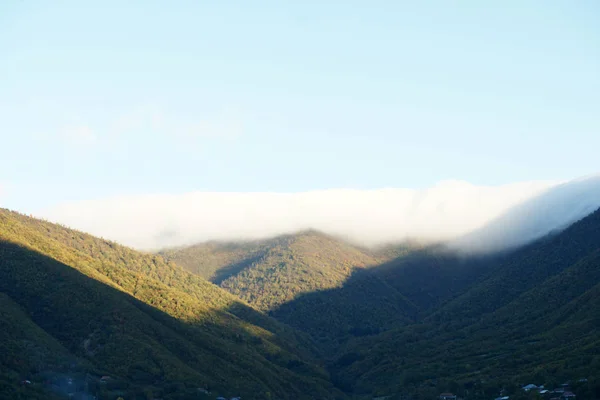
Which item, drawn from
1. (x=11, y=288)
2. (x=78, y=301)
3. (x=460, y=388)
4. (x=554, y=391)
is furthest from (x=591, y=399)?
(x=11, y=288)

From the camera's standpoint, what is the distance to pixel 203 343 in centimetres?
18700

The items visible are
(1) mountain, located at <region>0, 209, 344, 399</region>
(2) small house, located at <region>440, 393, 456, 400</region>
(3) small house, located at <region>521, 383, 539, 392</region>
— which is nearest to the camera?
(1) mountain, located at <region>0, 209, 344, 399</region>

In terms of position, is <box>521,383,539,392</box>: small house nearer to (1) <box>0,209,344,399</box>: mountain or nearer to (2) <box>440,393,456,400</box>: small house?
(2) <box>440,393,456,400</box>: small house

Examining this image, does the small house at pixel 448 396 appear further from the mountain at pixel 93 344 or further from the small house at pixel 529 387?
the mountain at pixel 93 344

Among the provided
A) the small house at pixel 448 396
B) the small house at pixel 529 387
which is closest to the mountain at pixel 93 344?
the small house at pixel 448 396

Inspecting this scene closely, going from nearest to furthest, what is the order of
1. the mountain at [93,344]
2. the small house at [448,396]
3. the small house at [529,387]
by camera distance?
the mountain at [93,344] → the small house at [529,387] → the small house at [448,396]

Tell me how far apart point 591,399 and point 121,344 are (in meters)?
109

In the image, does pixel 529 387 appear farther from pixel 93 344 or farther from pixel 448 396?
pixel 93 344

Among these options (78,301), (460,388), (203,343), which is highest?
(78,301)

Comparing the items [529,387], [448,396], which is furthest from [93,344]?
[529,387]

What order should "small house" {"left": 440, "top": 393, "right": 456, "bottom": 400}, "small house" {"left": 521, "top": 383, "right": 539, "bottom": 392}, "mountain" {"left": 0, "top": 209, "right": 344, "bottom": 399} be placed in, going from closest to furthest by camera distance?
"mountain" {"left": 0, "top": 209, "right": 344, "bottom": 399} < "small house" {"left": 521, "top": 383, "right": 539, "bottom": 392} < "small house" {"left": 440, "top": 393, "right": 456, "bottom": 400}

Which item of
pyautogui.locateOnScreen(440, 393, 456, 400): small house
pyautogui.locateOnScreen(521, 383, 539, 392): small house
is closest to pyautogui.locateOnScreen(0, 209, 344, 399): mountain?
pyautogui.locateOnScreen(440, 393, 456, 400): small house

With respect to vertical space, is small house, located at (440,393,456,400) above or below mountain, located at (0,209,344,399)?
below

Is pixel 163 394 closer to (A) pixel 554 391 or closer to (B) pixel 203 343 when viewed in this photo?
(B) pixel 203 343
